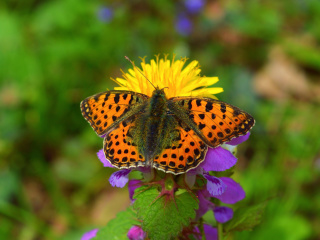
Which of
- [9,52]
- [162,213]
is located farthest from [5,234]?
[162,213]

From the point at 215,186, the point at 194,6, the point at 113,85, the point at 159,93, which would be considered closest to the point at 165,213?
the point at 215,186

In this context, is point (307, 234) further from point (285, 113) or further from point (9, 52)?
point (9, 52)

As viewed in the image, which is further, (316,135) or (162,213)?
(316,135)

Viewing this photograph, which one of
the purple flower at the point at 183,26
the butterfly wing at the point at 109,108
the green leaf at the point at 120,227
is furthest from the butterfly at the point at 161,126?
the purple flower at the point at 183,26

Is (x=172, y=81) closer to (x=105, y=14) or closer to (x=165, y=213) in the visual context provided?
(x=165, y=213)

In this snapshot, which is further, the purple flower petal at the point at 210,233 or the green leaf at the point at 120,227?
the purple flower petal at the point at 210,233

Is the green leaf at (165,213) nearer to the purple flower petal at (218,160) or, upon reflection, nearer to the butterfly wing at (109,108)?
the purple flower petal at (218,160)
